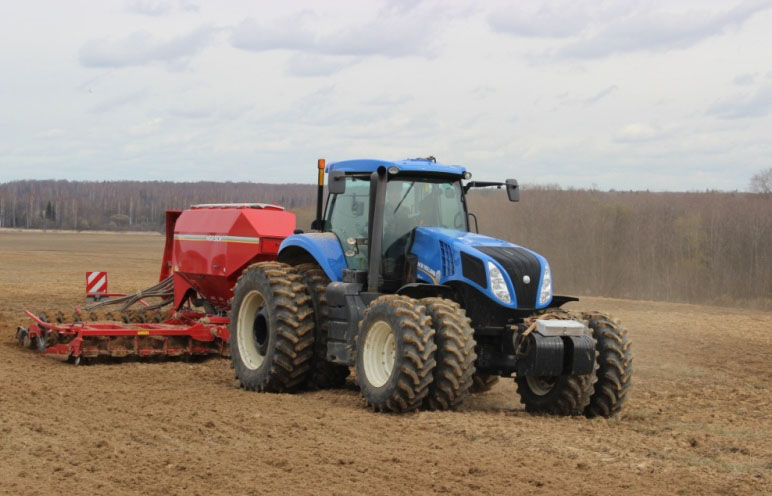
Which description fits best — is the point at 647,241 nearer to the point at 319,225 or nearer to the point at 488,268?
the point at 319,225

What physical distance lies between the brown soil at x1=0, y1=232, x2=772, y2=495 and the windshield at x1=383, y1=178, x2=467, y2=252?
77.6 inches

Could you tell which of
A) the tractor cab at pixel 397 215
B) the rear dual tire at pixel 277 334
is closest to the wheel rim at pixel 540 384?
the tractor cab at pixel 397 215

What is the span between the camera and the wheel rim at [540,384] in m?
9.88

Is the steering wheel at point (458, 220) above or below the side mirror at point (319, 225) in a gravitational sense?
above

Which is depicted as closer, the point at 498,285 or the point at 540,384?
the point at 498,285

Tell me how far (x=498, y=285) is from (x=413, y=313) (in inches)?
40.5

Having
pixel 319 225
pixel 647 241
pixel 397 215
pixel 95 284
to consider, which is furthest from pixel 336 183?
pixel 647 241

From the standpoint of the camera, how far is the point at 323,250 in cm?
1108

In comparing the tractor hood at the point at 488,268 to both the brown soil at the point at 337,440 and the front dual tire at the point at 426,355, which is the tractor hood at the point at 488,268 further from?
the brown soil at the point at 337,440

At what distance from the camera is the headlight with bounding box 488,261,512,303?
9602 millimetres

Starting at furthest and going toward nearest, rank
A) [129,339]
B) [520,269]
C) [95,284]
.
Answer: [95,284], [129,339], [520,269]

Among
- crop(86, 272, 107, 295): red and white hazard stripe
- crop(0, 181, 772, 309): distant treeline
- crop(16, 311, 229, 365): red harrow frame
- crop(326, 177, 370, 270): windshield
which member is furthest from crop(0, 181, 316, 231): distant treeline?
crop(326, 177, 370, 270): windshield

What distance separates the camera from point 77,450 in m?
7.82

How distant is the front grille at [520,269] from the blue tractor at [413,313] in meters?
0.01
